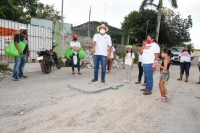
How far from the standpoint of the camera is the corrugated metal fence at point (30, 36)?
29.8ft

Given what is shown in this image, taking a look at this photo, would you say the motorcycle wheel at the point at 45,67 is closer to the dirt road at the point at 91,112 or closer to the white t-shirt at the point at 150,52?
the dirt road at the point at 91,112

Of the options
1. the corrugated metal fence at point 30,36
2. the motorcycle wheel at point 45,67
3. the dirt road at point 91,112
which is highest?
the corrugated metal fence at point 30,36

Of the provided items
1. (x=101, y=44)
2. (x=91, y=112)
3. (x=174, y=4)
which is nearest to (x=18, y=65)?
(x=101, y=44)

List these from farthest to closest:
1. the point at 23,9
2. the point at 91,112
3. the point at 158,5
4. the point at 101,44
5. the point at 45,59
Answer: the point at 23,9 < the point at 158,5 < the point at 45,59 < the point at 101,44 < the point at 91,112

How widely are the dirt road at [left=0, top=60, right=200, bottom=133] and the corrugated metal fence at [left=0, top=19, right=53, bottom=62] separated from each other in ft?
17.5

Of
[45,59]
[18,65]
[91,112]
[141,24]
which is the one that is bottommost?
[91,112]

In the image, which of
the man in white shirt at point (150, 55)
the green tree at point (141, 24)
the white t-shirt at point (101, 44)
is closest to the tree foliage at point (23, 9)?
the white t-shirt at point (101, 44)

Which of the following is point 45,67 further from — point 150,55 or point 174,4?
point 174,4

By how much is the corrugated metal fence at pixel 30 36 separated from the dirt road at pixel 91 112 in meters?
5.32

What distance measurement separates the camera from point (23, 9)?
66.5 ft

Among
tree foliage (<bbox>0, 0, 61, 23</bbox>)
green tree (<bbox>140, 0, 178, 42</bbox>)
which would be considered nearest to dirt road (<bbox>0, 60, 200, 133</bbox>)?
tree foliage (<bbox>0, 0, 61, 23</bbox>)

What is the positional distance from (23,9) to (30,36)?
12.2 metres

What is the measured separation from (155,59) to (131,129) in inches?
89.0

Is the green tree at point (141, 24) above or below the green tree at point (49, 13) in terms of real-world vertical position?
below
